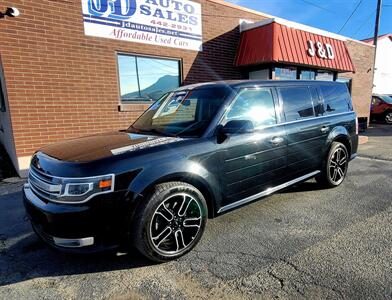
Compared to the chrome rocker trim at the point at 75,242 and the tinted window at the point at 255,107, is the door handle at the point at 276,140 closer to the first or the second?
the tinted window at the point at 255,107

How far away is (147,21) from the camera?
7520 mm

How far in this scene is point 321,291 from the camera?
235 centimetres

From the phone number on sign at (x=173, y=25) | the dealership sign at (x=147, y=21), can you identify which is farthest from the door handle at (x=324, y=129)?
the phone number on sign at (x=173, y=25)

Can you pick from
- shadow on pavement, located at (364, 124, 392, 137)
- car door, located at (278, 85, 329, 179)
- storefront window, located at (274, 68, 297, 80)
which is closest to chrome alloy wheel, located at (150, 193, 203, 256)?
car door, located at (278, 85, 329, 179)

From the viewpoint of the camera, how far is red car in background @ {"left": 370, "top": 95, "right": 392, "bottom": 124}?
1686cm

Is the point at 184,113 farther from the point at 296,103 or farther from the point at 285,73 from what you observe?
the point at 285,73

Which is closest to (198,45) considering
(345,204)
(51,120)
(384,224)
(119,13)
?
(119,13)

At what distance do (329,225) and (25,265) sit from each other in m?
3.41

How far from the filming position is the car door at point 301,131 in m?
3.97

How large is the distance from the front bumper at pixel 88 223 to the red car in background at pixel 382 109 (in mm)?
18684

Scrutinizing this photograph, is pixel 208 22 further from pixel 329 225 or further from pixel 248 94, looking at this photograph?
pixel 329 225

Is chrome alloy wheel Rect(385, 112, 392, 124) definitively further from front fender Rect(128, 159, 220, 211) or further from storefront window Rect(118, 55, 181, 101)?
front fender Rect(128, 159, 220, 211)

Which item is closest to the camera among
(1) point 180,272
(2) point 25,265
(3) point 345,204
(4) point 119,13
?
(1) point 180,272

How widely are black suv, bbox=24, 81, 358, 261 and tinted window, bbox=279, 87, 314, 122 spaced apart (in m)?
0.02
